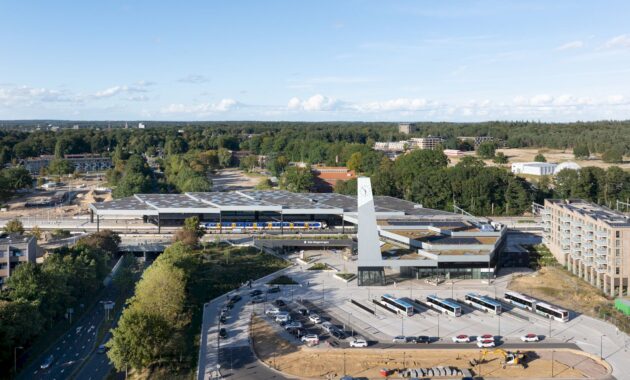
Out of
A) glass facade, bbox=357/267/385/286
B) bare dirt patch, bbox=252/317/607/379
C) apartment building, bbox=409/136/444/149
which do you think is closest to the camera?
bare dirt patch, bbox=252/317/607/379

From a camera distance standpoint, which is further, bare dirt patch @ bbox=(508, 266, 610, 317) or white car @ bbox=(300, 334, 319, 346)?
bare dirt patch @ bbox=(508, 266, 610, 317)

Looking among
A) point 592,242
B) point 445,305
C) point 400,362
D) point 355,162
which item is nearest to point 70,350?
point 400,362

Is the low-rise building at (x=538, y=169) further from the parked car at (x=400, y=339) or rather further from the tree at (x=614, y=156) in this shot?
the parked car at (x=400, y=339)

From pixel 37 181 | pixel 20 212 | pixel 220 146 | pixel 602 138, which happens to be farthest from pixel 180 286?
pixel 602 138

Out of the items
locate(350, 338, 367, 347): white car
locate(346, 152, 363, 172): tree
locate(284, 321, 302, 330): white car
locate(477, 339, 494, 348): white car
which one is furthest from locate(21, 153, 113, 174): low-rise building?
locate(477, 339, 494, 348): white car

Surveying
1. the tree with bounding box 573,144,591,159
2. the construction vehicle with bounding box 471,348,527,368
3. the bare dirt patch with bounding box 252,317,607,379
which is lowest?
the bare dirt patch with bounding box 252,317,607,379

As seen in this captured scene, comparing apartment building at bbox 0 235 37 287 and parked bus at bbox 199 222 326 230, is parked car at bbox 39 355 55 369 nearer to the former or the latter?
apartment building at bbox 0 235 37 287
